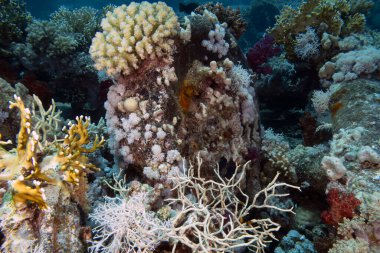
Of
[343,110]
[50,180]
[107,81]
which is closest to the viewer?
[50,180]

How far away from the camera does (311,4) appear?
6.18 meters

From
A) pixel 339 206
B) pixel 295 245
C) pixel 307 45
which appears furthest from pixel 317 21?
pixel 295 245

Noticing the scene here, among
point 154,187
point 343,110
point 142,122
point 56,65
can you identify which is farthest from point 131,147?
point 56,65

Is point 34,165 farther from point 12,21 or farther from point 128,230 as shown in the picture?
point 12,21

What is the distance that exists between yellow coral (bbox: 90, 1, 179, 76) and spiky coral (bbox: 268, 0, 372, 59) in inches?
148

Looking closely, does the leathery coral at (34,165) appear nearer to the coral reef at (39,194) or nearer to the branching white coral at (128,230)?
the coral reef at (39,194)

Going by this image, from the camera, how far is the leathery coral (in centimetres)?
205

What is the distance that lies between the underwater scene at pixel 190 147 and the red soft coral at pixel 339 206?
1 cm

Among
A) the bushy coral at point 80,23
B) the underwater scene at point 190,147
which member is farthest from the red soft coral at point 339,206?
the bushy coral at point 80,23

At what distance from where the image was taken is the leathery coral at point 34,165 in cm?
205

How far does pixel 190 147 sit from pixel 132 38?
160cm

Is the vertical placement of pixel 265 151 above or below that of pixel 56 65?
below

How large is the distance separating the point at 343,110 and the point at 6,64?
7.10 metres

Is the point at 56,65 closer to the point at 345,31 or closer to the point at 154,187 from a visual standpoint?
the point at 154,187
